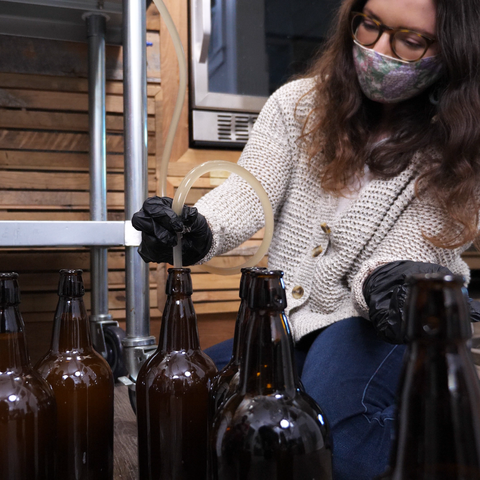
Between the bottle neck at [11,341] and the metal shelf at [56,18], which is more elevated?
the metal shelf at [56,18]

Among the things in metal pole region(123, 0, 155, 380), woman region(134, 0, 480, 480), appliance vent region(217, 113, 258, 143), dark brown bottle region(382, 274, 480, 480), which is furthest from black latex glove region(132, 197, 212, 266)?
appliance vent region(217, 113, 258, 143)

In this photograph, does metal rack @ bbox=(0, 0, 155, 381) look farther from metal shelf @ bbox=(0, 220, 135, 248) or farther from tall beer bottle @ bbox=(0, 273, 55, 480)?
tall beer bottle @ bbox=(0, 273, 55, 480)

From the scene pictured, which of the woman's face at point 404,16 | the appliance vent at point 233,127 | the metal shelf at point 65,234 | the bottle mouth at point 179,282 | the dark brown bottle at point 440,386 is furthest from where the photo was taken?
the appliance vent at point 233,127

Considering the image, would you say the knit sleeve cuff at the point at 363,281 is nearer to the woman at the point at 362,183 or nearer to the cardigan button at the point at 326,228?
the woman at the point at 362,183

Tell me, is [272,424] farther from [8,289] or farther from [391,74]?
[391,74]

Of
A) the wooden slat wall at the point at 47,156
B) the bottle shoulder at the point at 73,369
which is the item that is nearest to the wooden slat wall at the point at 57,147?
the wooden slat wall at the point at 47,156

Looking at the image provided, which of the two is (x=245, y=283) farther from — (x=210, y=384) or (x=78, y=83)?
(x=78, y=83)

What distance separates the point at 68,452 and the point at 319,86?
0.94 meters

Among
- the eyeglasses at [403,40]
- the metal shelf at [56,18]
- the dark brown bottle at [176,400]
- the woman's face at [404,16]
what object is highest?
the metal shelf at [56,18]

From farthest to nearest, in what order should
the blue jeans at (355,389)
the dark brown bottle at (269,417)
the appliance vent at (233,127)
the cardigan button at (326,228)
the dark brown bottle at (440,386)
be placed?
the appliance vent at (233,127)
the cardigan button at (326,228)
the blue jeans at (355,389)
the dark brown bottle at (269,417)
the dark brown bottle at (440,386)

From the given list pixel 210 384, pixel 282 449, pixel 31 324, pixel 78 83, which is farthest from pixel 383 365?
pixel 78 83

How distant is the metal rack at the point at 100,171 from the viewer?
2.94ft

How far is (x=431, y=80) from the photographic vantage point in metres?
1.03

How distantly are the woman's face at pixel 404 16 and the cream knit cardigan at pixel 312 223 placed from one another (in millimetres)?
236
